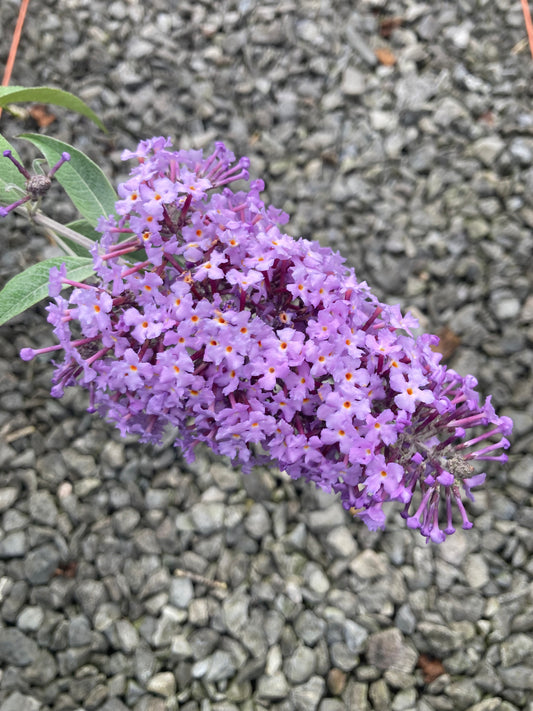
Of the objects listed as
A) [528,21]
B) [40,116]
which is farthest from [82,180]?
[528,21]

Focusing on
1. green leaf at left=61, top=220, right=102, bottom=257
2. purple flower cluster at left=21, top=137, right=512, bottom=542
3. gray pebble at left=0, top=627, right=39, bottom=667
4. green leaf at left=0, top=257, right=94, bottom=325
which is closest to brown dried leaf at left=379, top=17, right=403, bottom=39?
green leaf at left=61, top=220, right=102, bottom=257

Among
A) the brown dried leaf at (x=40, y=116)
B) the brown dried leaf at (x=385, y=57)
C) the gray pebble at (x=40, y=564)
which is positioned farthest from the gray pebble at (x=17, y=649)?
the brown dried leaf at (x=385, y=57)

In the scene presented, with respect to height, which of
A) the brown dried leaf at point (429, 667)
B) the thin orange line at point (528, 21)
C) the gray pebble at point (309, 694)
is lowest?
the gray pebble at point (309, 694)

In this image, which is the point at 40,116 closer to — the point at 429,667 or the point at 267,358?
the point at 267,358

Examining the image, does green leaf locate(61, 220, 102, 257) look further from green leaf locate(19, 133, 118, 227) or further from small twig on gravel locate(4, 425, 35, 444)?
small twig on gravel locate(4, 425, 35, 444)

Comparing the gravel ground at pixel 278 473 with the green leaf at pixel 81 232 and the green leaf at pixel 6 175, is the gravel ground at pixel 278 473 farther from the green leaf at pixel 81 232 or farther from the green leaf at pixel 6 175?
the green leaf at pixel 6 175

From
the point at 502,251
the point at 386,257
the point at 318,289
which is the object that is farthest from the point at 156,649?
the point at 502,251
